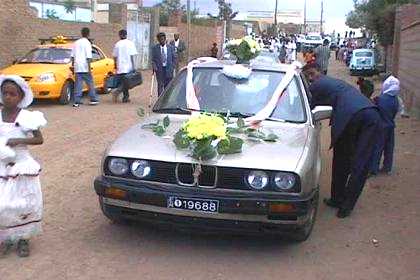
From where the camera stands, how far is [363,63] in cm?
3192

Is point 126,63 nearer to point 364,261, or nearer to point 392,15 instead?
point 364,261

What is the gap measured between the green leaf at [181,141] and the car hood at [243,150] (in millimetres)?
42

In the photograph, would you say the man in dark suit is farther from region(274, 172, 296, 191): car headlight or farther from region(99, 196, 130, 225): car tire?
region(274, 172, 296, 191): car headlight

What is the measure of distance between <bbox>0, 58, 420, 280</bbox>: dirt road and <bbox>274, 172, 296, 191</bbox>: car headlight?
2.21ft

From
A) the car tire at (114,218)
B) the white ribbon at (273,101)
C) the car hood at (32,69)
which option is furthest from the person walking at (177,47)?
the car tire at (114,218)

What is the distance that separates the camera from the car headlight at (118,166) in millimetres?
5203

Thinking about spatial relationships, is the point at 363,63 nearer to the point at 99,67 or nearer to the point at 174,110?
the point at 99,67

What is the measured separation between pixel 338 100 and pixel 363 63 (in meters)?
26.5

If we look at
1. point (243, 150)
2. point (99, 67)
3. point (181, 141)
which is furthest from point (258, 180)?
point (99, 67)

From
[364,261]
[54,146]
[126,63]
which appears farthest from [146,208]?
[126,63]

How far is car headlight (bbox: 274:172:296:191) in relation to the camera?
4.95 metres

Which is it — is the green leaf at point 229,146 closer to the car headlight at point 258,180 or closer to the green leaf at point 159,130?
the car headlight at point 258,180

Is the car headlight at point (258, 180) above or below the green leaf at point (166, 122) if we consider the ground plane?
below

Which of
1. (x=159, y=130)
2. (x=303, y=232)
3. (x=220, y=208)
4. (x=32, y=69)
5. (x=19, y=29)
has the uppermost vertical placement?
(x=19, y=29)
